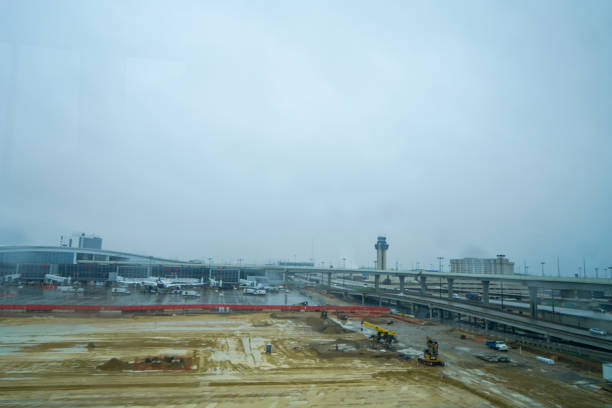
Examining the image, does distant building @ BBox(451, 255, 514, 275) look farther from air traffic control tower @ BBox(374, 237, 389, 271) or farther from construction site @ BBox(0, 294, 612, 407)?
construction site @ BBox(0, 294, 612, 407)

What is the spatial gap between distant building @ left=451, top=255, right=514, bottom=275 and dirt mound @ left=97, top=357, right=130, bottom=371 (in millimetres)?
115891

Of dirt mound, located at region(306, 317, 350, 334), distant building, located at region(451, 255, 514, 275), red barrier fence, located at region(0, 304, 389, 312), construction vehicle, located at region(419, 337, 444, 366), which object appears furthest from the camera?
distant building, located at region(451, 255, 514, 275)

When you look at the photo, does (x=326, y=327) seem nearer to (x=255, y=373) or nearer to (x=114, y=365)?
(x=255, y=373)

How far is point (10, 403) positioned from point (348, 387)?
53.5 feet

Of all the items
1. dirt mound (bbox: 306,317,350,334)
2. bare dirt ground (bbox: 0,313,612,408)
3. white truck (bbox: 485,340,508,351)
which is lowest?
dirt mound (bbox: 306,317,350,334)

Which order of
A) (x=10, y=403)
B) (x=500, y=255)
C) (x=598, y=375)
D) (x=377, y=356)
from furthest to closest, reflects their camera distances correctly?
(x=500, y=255)
(x=377, y=356)
(x=598, y=375)
(x=10, y=403)

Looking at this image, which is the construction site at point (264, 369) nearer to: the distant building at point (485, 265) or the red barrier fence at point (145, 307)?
the red barrier fence at point (145, 307)

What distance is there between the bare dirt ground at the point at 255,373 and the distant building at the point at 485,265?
92107mm

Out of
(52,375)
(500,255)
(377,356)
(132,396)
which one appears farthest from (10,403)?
(500,255)

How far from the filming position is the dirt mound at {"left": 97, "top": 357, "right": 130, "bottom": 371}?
19609mm

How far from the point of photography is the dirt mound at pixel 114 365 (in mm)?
19609

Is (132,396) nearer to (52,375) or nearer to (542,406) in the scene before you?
(52,375)

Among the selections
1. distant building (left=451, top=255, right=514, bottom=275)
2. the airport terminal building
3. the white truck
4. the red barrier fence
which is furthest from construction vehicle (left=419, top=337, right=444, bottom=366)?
distant building (left=451, top=255, right=514, bottom=275)

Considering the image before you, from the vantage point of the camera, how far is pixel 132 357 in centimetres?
2206
